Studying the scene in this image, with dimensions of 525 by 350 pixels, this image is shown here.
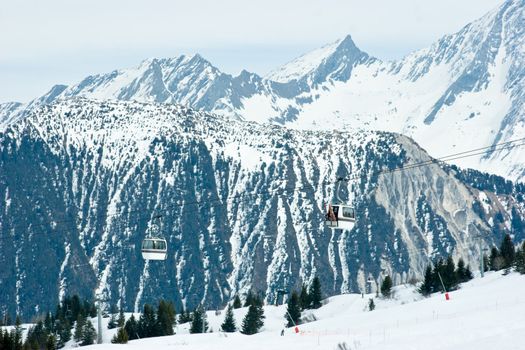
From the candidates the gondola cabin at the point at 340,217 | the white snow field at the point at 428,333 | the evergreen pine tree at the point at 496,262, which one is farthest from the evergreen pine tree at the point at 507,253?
the gondola cabin at the point at 340,217

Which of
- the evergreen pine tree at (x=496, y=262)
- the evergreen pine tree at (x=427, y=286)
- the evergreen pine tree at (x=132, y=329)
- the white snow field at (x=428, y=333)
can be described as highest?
the evergreen pine tree at (x=496, y=262)

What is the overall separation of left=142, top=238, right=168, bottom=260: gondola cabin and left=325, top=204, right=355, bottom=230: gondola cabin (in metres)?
23.5

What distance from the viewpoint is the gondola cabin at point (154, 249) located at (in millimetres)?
124875

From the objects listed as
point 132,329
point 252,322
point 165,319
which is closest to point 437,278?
point 252,322

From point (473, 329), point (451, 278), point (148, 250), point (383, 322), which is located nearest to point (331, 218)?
point (383, 322)

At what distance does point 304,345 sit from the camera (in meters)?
77.0

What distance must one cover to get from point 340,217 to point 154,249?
26661mm

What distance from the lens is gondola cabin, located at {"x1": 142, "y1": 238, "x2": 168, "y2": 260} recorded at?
124875 millimetres

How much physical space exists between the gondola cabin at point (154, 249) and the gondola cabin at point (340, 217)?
2349cm

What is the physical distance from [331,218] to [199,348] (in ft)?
94.0

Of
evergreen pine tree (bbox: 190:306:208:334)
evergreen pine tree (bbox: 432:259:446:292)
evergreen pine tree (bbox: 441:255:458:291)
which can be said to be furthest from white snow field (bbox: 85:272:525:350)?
evergreen pine tree (bbox: 190:306:208:334)

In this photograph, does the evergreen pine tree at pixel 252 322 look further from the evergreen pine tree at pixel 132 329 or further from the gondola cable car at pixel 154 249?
the gondola cable car at pixel 154 249

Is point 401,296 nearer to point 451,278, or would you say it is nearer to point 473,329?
point 451,278

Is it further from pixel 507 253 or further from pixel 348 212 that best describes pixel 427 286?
pixel 348 212
